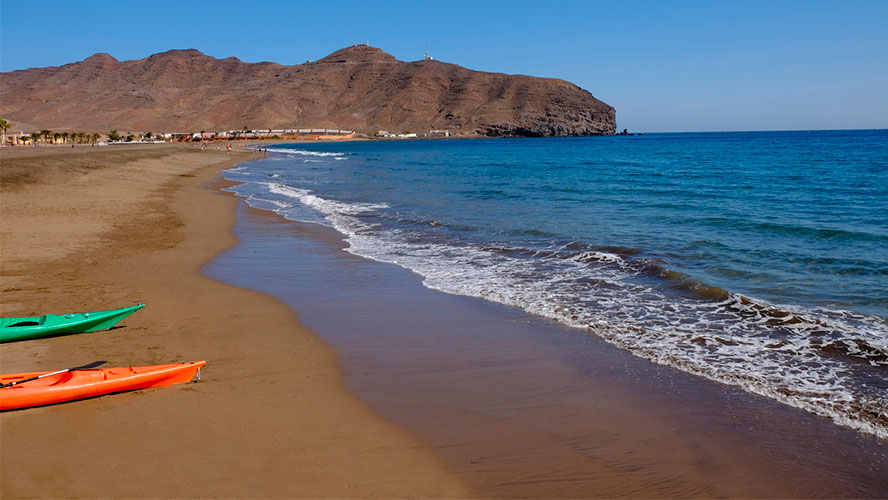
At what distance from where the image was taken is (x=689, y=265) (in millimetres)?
12234

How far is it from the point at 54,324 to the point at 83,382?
214 centimetres

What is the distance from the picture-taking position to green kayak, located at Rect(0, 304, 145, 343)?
271 inches

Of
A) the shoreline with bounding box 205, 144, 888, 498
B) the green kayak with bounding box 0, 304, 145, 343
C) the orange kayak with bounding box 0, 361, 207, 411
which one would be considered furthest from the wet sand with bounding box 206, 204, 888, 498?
the green kayak with bounding box 0, 304, 145, 343

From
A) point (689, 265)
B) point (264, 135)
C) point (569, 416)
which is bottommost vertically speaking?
point (569, 416)

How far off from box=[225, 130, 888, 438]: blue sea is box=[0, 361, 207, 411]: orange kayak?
513cm

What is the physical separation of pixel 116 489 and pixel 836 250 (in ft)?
47.2

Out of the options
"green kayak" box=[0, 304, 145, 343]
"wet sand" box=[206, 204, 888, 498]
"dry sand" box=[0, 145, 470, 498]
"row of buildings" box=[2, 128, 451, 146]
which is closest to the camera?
"dry sand" box=[0, 145, 470, 498]

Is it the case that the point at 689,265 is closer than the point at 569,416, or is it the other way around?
the point at 569,416

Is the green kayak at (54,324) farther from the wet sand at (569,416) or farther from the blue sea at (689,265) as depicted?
the blue sea at (689,265)

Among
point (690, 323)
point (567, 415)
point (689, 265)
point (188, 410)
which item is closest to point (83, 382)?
point (188, 410)

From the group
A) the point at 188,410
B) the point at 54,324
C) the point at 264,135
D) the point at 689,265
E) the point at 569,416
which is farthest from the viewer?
the point at 264,135

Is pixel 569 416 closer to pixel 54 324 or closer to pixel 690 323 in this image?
pixel 690 323

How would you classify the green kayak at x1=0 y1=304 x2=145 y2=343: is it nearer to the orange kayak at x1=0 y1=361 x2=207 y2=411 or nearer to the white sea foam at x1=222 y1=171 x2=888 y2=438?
the orange kayak at x1=0 y1=361 x2=207 y2=411

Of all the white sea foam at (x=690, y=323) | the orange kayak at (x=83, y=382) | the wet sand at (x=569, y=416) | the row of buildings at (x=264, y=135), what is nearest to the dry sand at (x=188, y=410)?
the orange kayak at (x=83, y=382)
